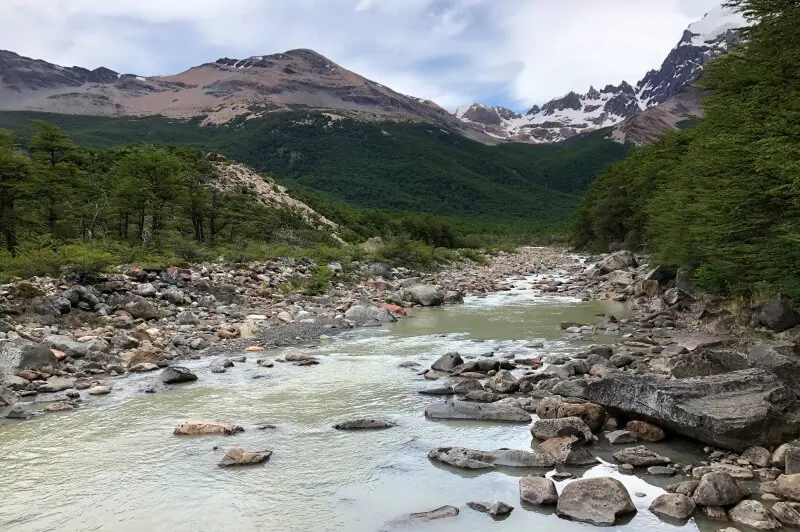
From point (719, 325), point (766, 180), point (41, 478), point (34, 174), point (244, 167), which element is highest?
point (244, 167)

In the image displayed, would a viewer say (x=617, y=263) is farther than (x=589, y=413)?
Yes

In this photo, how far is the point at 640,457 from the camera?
647 centimetres

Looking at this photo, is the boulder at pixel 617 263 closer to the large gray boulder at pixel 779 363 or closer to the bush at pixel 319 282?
the bush at pixel 319 282

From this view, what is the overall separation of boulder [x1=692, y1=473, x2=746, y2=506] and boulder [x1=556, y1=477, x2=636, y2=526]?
0.70m

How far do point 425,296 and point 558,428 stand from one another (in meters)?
16.1

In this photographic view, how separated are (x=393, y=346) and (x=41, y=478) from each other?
924cm

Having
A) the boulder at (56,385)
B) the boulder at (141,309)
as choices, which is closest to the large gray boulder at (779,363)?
the boulder at (56,385)

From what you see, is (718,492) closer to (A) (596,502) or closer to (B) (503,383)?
(A) (596,502)

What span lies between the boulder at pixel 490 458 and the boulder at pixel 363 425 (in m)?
1.35

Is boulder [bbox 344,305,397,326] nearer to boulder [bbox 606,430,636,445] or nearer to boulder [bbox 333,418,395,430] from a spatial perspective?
boulder [bbox 333,418,395,430]

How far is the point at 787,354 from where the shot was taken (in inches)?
344

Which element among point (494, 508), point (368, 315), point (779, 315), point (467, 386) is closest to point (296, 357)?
point (467, 386)

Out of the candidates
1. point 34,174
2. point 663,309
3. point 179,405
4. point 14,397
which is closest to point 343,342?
point 179,405

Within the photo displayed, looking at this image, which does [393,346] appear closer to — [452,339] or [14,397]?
[452,339]
